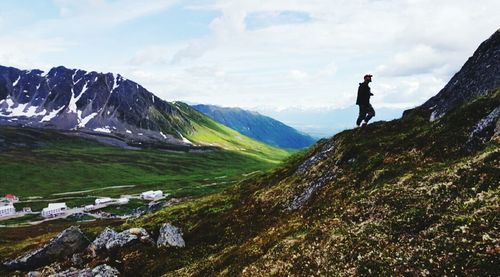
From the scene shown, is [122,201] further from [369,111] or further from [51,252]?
[369,111]

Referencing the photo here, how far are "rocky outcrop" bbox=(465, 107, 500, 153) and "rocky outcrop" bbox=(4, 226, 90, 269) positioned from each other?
4106cm

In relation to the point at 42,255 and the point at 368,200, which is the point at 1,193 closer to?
the point at 42,255

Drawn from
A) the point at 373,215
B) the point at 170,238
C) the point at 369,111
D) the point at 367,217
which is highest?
the point at 369,111

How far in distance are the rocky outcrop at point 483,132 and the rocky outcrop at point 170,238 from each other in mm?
27012

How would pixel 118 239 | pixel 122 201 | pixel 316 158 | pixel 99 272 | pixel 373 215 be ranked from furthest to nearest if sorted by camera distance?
pixel 122 201
pixel 316 158
pixel 118 239
pixel 99 272
pixel 373 215

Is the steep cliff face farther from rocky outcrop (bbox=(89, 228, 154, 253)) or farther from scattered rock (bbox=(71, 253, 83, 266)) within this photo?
Result: scattered rock (bbox=(71, 253, 83, 266))

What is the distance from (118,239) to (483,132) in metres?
35.9

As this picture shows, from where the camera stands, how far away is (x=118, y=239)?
47094 mm

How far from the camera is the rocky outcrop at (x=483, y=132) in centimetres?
2967

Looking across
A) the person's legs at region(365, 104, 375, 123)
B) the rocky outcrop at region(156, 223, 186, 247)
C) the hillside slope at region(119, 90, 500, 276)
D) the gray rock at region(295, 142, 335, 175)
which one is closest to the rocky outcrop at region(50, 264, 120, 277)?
the hillside slope at region(119, 90, 500, 276)

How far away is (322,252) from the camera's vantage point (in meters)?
24.0

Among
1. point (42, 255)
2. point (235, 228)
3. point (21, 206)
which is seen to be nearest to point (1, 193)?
point (21, 206)

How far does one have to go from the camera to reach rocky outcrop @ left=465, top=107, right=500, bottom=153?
2967 centimetres

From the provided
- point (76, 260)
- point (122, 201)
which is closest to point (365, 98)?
point (76, 260)
